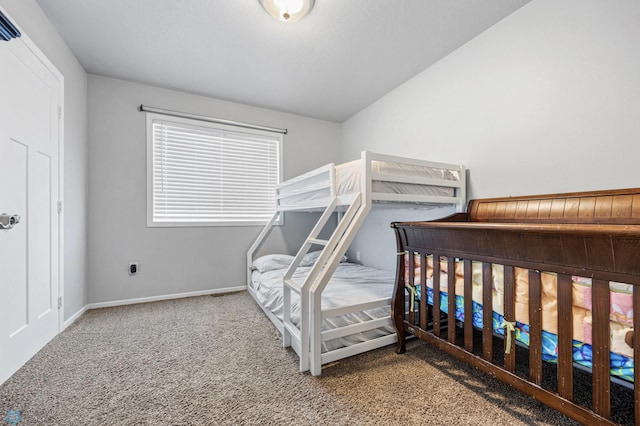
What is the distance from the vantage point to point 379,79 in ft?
8.75

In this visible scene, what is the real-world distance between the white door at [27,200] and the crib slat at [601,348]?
2772mm

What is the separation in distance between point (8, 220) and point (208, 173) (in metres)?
1.77

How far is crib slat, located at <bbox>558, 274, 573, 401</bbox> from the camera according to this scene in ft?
3.16

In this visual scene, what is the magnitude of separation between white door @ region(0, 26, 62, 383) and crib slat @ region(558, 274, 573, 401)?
2724mm

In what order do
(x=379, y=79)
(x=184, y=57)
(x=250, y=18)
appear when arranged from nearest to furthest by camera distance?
(x=250, y=18)
(x=184, y=57)
(x=379, y=79)

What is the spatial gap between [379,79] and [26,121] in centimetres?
282

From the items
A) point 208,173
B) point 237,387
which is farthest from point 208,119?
point 237,387

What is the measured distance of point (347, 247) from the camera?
159 cm

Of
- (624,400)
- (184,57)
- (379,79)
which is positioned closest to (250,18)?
(184,57)

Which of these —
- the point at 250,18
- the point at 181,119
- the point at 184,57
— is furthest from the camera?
the point at 181,119

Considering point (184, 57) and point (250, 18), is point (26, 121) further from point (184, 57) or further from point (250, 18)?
point (250, 18)

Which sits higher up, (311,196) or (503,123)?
(503,123)

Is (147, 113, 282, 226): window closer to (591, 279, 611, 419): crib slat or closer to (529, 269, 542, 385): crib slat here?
(529, 269, 542, 385): crib slat

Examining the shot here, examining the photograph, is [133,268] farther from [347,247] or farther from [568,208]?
[568,208]
